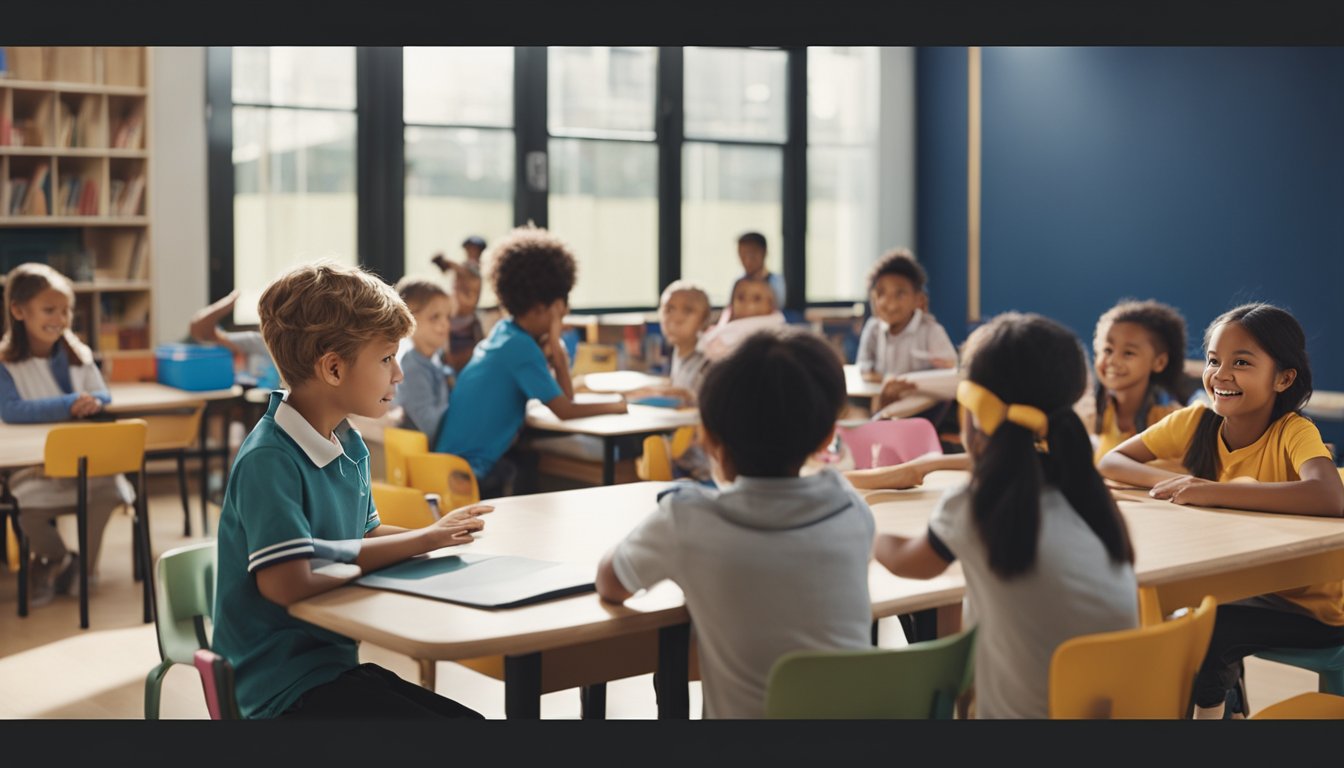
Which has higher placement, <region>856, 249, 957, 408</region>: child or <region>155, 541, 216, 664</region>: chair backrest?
<region>856, 249, 957, 408</region>: child

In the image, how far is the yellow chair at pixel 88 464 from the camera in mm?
3955

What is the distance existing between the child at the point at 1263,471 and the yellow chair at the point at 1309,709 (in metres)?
0.43

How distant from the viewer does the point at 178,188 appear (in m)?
6.87

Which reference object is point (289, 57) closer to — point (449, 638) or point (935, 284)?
point (935, 284)

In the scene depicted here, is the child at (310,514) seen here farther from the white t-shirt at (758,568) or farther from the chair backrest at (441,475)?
the chair backrest at (441,475)

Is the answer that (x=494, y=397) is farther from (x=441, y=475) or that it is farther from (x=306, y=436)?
(x=306, y=436)

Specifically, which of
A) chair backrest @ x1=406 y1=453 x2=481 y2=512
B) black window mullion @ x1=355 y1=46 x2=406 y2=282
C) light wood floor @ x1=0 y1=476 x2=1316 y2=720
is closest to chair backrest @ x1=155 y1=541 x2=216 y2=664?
light wood floor @ x1=0 y1=476 x2=1316 y2=720

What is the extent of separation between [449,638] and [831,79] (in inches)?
326

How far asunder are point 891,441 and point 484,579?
64.4 inches

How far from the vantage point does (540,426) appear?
407 cm

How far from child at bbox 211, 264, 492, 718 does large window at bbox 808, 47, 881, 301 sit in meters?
7.60

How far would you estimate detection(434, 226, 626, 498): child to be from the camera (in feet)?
12.6

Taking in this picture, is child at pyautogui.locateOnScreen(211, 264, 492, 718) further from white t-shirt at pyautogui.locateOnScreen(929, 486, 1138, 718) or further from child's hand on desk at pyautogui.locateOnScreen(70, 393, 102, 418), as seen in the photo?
child's hand on desk at pyautogui.locateOnScreen(70, 393, 102, 418)

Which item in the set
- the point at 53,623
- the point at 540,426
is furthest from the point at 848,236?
the point at 53,623
